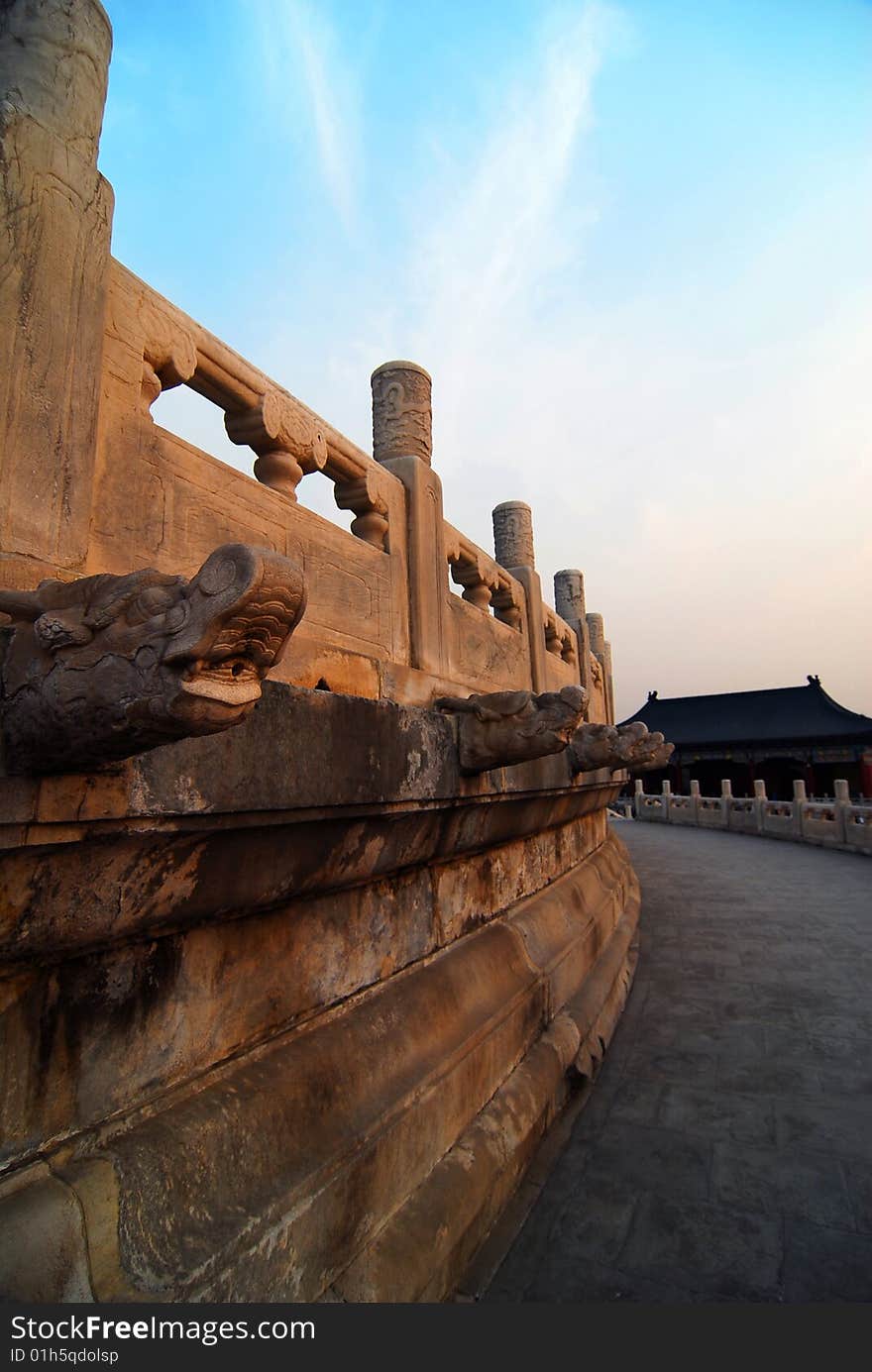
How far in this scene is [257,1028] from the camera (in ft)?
7.00

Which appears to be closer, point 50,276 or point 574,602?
point 50,276

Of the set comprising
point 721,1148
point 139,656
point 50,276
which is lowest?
point 721,1148

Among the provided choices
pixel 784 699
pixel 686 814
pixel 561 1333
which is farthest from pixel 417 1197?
pixel 784 699

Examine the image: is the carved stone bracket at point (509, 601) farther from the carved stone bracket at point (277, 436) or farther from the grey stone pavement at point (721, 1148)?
the grey stone pavement at point (721, 1148)

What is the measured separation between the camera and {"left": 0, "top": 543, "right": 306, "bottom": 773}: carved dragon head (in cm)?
109

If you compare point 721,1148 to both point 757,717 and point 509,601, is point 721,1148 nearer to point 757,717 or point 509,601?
point 509,601

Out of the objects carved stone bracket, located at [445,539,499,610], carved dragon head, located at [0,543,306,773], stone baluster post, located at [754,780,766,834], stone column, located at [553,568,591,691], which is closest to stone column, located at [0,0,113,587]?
carved dragon head, located at [0,543,306,773]

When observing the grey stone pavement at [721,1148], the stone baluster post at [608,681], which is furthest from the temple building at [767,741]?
the grey stone pavement at [721,1148]

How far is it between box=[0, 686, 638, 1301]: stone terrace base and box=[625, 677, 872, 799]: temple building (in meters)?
26.9

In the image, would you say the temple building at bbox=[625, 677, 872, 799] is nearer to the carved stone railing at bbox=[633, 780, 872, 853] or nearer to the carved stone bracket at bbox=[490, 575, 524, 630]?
the carved stone railing at bbox=[633, 780, 872, 853]

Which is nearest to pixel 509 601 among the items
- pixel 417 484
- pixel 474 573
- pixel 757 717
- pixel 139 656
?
pixel 474 573

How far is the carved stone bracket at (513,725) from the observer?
8.80ft

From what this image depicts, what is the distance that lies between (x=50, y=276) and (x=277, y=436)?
1.11 m

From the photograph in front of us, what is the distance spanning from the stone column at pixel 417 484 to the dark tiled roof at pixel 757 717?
2779 cm
